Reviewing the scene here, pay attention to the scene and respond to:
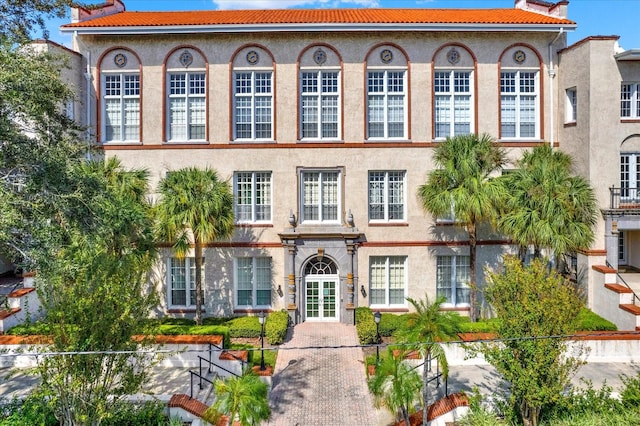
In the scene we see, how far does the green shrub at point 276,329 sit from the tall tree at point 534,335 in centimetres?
877

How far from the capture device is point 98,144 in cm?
2059

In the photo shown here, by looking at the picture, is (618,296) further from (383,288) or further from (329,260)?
(329,260)

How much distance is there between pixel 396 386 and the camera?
1160cm

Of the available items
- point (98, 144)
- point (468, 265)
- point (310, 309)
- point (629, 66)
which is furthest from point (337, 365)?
point (629, 66)

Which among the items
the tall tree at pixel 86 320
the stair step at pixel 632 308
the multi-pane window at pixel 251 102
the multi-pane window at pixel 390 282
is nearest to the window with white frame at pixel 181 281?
the multi-pane window at pixel 251 102

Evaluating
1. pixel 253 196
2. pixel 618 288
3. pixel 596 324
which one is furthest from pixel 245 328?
pixel 618 288

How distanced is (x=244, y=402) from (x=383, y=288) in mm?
11535

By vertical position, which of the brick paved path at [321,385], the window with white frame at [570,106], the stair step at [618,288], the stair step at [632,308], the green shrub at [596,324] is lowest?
the brick paved path at [321,385]

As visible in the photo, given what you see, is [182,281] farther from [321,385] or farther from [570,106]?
[570,106]

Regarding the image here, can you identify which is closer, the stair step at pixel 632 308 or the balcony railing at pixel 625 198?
the stair step at pixel 632 308

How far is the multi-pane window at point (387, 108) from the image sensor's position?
20.9 m

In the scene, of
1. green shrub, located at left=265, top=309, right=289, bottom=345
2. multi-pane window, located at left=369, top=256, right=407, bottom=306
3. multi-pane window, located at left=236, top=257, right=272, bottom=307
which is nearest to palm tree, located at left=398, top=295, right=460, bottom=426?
green shrub, located at left=265, top=309, right=289, bottom=345

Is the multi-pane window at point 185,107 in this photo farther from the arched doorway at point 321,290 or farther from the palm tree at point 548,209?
the palm tree at point 548,209

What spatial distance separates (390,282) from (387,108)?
26.4 ft
